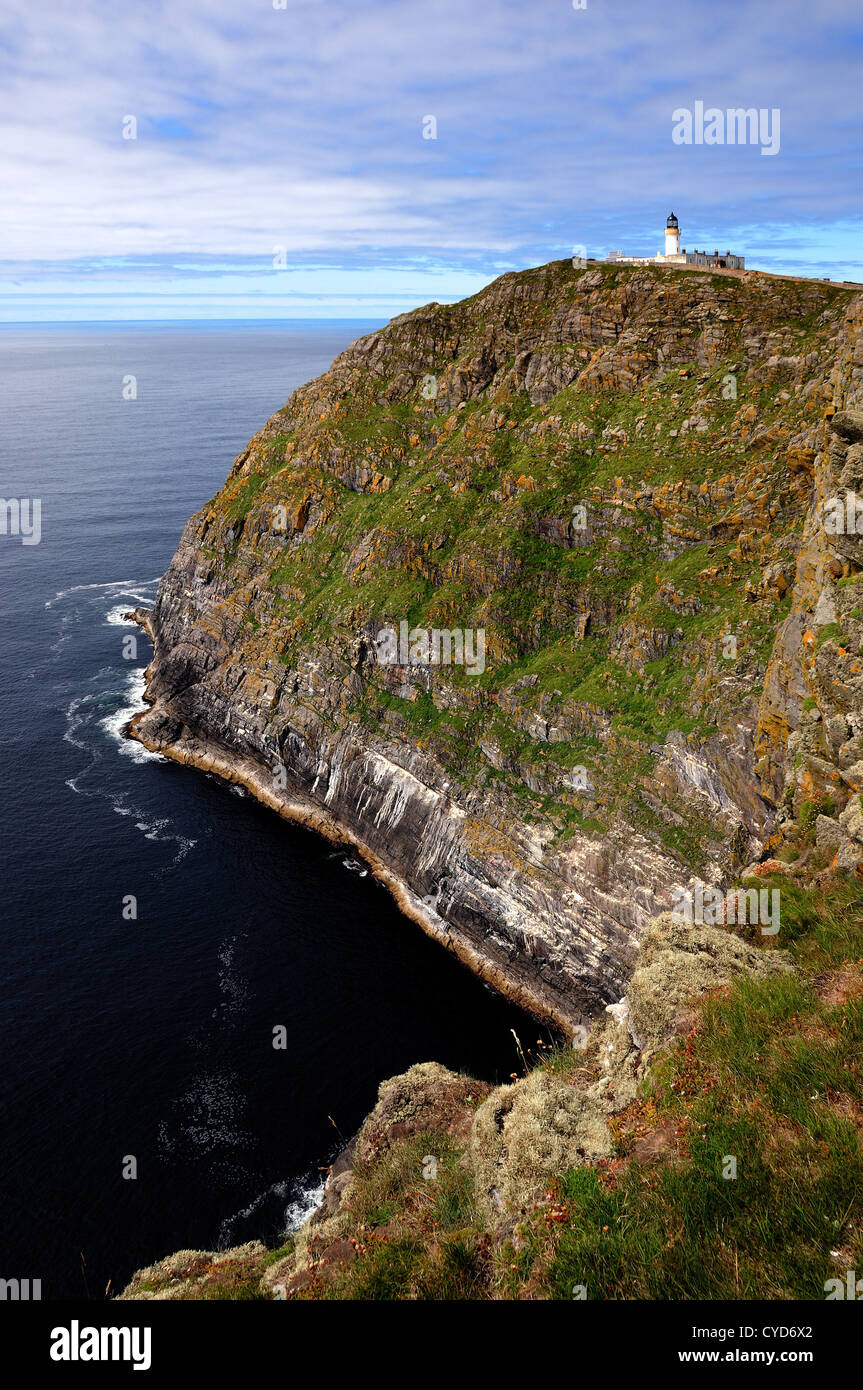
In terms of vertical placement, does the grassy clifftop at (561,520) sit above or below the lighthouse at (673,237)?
below

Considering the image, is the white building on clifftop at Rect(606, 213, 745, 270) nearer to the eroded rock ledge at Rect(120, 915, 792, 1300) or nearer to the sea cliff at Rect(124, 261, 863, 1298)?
the sea cliff at Rect(124, 261, 863, 1298)

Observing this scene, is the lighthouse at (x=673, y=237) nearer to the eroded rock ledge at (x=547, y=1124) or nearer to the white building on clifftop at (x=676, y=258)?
the white building on clifftop at (x=676, y=258)

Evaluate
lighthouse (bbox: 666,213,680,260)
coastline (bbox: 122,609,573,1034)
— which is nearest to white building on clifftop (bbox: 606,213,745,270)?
lighthouse (bbox: 666,213,680,260)

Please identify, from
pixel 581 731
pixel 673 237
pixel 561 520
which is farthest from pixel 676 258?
pixel 581 731

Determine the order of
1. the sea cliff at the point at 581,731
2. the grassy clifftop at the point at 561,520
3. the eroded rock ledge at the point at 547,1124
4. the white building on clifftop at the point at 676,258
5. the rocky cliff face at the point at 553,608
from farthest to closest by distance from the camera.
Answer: the white building on clifftop at the point at 676,258
the grassy clifftop at the point at 561,520
the rocky cliff face at the point at 553,608
the eroded rock ledge at the point at 547,1124
the sea cliff at the point at 581,731

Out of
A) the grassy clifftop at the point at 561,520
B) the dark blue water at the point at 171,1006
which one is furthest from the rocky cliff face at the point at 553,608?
the dark blue water at the point at 171,1006

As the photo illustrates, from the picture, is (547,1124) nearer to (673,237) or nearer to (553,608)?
(553,608)

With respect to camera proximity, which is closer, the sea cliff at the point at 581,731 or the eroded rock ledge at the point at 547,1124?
the sea cliff at the point at 581,731
